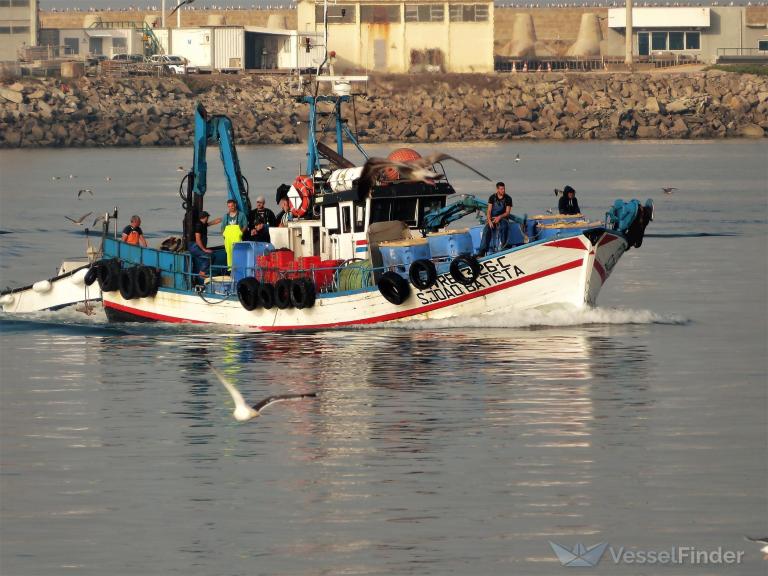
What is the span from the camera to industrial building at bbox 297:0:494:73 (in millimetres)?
135750

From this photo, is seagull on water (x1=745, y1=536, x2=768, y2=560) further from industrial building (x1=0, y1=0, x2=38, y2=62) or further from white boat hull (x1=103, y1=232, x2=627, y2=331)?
industrial building (x1=0, y1=0, x2=38, y2=62)

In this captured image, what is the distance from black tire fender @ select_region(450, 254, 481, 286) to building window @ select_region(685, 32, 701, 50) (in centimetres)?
13939

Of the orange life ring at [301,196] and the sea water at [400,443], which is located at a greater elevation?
the orange life ring at [301,196]

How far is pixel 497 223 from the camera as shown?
32.9m

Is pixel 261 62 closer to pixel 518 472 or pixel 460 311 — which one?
pixel 460 311

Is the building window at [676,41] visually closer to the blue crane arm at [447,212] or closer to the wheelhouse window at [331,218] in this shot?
the blue crane arm at [447,212]

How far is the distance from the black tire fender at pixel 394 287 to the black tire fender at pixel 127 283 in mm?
6064

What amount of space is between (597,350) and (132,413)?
9.49 m

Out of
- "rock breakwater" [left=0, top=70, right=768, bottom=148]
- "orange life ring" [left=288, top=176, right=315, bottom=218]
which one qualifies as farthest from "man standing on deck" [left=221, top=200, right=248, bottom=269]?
"rock breakwater" [left=0, top=70, right=768, bottom=148]

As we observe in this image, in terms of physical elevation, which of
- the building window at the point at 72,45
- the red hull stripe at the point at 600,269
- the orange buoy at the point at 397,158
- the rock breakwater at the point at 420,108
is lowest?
the red hull stripe at the point at 600,269

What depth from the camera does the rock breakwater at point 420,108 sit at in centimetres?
12419

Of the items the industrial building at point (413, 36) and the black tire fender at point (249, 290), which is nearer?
the black tire fender at point (249, 290)

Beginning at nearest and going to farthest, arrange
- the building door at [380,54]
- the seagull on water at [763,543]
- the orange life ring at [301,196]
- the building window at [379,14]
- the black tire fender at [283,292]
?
1. the seagull on water at [763,543]
2. the black tire fender at [283,292]
3. the orange life ring at [301,196]
4. the building window at [379,14]
5. the building door at [380,54]

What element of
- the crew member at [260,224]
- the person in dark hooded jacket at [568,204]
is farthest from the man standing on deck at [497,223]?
the crew member at [260,224]
